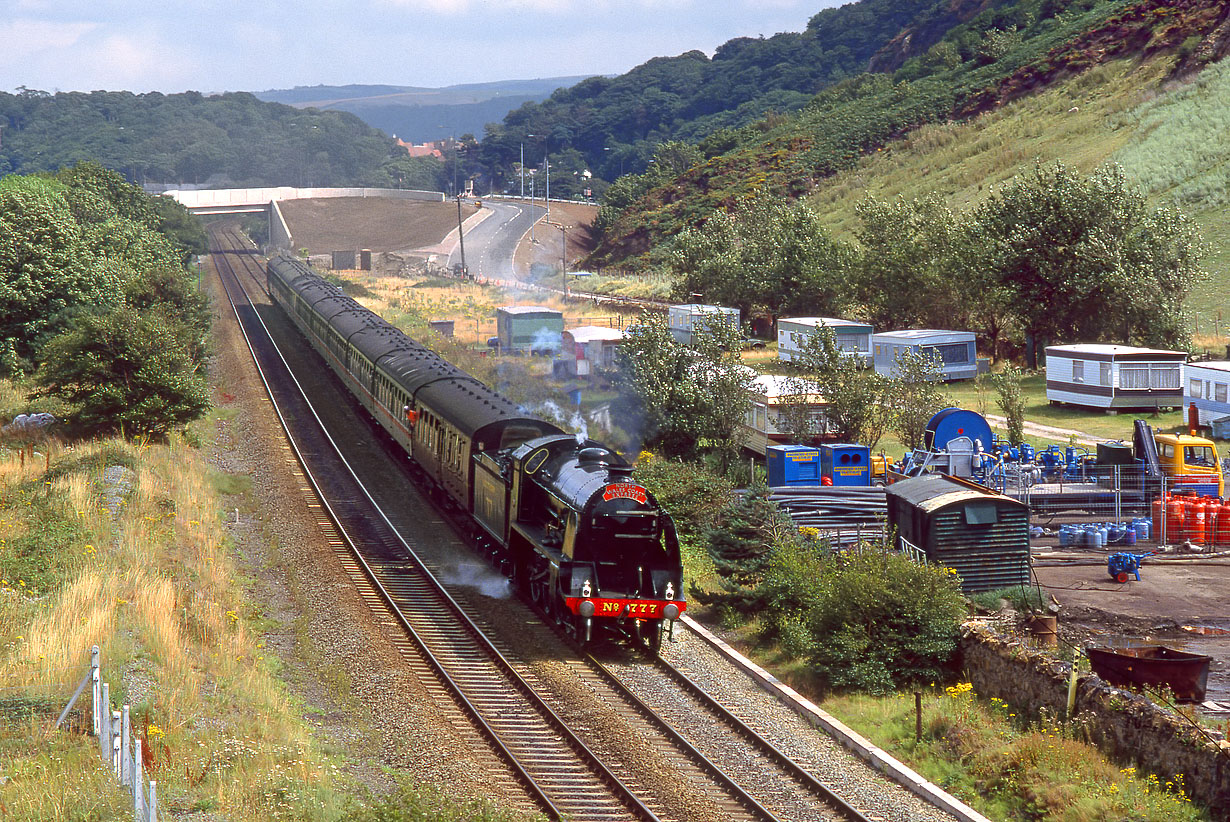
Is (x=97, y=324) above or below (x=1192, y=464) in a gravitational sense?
above

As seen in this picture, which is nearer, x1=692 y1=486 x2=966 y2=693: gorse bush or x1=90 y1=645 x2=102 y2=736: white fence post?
x1=90 y1=645 x2=102 y2=736: white fence post

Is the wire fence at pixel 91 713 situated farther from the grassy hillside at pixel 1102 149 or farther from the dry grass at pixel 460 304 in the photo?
the grassy hillside at pixel 1102 149

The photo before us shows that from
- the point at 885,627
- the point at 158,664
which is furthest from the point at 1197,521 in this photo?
the point at 158,664

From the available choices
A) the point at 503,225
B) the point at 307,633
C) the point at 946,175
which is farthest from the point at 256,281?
the point at 307,633

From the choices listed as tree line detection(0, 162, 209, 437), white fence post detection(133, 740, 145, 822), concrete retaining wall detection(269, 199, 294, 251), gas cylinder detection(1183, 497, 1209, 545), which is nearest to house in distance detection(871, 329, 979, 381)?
gas cylinder detection(1183, 497, 1209, 545)

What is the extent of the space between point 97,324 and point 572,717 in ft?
85.2

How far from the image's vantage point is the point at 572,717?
1820 centimetres

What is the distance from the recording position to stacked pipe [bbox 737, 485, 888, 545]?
93.2 ft

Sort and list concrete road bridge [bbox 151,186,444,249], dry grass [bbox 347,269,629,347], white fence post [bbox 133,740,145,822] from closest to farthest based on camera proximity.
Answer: white fence post [bbox 133,740,145,822] < dry grass [bbox 347,269,629,347] < concrete road bridge [bbox 151,186,444,249]

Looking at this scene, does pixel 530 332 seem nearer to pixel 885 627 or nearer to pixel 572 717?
pixel 885 627

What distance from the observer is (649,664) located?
20.9 m

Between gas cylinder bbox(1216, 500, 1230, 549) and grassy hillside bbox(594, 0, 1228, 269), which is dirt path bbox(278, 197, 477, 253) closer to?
grassy hillside bbox(594, 0, 1228, 269)

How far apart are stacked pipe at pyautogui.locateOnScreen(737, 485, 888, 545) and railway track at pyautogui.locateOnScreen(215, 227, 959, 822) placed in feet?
27.5

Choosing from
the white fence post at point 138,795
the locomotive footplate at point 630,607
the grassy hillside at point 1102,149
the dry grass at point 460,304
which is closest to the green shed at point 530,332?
the dry grass at point 460,304
